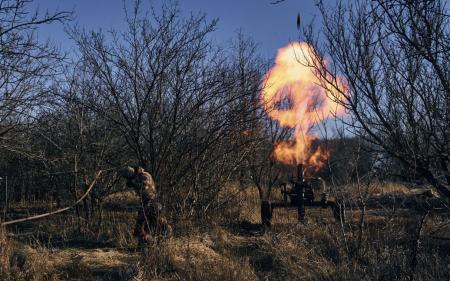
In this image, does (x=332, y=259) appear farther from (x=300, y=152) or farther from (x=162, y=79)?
(x=300, y=152)

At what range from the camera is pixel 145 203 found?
7.78 metres

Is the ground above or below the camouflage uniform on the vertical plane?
below

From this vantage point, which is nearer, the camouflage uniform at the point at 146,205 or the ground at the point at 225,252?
the ground at the point at 225,252

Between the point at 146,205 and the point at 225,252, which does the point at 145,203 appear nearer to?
the point at 146,205

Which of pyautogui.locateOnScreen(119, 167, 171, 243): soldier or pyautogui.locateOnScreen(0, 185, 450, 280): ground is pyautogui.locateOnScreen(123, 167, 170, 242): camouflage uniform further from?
pyautogui.locateOnScreen(0, 185, 450, 280): ground

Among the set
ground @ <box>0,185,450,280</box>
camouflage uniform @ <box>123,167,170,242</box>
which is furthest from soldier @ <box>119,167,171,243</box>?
ground @ <box>0,185,450,280</box>

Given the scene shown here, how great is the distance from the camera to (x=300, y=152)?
12.9 m

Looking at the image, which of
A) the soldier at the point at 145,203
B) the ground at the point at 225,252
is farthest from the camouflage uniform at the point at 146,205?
the ground at the point at 225,252

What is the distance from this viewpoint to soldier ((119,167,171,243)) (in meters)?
7.65

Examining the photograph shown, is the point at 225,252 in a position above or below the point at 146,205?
below

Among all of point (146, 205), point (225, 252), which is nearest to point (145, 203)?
point (146, 205)

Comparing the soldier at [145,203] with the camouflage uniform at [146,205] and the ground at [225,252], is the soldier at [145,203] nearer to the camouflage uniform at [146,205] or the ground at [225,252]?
the camouflage uniform at [146,205]

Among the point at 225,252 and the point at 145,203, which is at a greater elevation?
the point at 145,203

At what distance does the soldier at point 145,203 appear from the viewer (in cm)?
765
